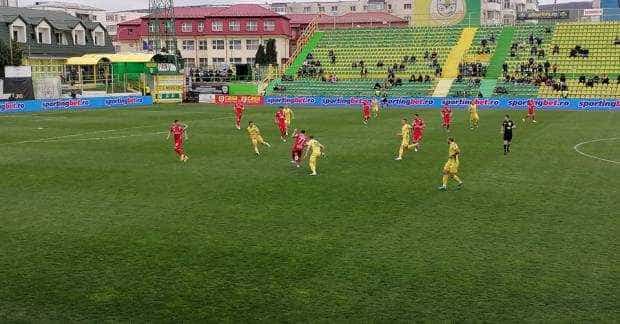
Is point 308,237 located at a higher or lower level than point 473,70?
lower

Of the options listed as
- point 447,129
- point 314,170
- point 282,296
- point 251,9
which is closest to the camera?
point 282,296

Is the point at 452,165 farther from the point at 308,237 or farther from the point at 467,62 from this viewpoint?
the point at 467,62

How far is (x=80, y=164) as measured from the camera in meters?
24.0

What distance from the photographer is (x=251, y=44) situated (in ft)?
328

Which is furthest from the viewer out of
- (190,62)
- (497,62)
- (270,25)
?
(190,62)

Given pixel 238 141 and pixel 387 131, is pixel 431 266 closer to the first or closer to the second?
pixel 238 141

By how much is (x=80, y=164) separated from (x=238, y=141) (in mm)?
8692

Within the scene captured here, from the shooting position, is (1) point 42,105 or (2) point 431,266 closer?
(2) point 431,266

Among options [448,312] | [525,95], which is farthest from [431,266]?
[525,95]

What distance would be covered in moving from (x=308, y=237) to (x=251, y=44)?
89003 mm

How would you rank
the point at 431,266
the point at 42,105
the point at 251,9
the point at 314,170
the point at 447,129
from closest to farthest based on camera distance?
1. the point at 431,266
2. the point at 314,170
3. the point at 447,129
4. the point at 42,105
5. the point at 251,9

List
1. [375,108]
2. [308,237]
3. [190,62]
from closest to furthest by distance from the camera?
[308,237] → [375,108] → [190,62]

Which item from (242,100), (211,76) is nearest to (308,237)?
(242,100)

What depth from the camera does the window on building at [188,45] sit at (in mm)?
103250
